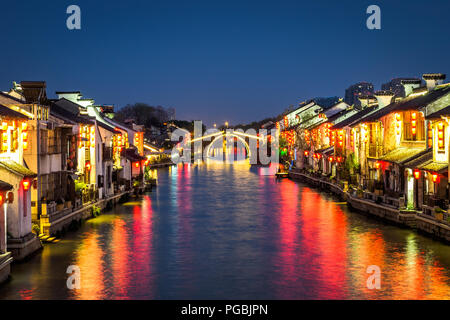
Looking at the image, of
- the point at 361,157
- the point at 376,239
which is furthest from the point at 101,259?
the point at 361,157

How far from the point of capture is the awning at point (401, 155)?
44784mm

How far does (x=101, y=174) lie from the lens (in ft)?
184

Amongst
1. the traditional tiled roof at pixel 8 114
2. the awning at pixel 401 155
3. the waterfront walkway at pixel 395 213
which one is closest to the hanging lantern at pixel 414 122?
the awning at pixel 401 155

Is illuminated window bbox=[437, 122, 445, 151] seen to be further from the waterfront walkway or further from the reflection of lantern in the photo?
the reflection of lantern

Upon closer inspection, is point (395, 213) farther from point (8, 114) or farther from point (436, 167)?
point (8, 114)

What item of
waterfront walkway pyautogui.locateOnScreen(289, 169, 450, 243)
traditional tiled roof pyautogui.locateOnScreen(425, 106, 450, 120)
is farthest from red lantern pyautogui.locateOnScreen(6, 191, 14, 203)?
traditional tiled roof pyautogui.locateOnScreen(425, 106, 450, 120)

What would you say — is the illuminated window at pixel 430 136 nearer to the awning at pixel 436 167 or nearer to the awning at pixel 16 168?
the awning at pixel 436 167

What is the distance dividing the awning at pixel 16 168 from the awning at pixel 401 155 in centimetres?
2443

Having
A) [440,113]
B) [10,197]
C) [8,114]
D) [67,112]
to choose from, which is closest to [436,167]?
[440,113]

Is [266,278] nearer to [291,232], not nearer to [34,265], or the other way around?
[34,265]

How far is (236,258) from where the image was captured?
112ft

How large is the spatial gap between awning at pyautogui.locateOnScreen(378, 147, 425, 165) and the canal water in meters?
4.65

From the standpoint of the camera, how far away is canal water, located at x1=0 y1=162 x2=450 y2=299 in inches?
1053

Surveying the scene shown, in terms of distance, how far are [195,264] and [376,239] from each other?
40.1 ft
